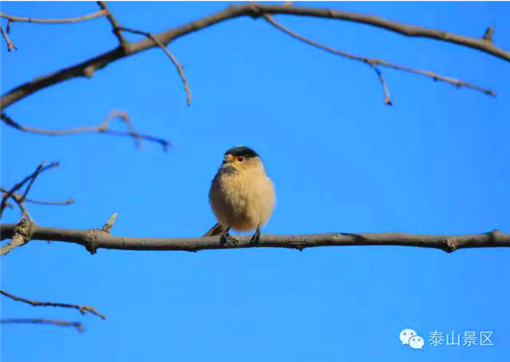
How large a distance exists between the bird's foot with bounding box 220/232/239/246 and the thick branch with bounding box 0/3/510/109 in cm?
194

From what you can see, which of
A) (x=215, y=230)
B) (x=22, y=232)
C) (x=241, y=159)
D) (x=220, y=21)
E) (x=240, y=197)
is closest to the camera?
(x=220, y=21)

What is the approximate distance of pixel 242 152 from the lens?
713 cm

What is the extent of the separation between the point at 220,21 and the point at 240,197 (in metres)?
4.17

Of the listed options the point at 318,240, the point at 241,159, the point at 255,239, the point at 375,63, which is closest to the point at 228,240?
the point at 255,239

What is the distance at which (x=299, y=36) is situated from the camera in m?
2.54

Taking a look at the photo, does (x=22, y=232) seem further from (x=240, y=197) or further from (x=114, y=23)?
(x=240, y=197)

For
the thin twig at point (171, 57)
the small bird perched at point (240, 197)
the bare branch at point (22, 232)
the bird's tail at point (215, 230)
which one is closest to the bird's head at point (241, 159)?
the small bird perched at point (240, 197)

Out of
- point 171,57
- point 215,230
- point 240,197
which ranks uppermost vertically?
point 240,197

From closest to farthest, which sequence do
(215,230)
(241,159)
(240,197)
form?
(240,197) < (215,230) < (241,159)

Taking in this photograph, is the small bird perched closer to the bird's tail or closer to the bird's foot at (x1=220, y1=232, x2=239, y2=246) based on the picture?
the bird's tail

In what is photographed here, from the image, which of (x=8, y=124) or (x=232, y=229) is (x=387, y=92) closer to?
(x=8, y=124)

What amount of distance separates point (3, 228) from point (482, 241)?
7.73 feet

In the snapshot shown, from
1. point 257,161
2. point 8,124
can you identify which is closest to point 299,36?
point 8,124

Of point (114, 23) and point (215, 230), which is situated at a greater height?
point (215, 230)
